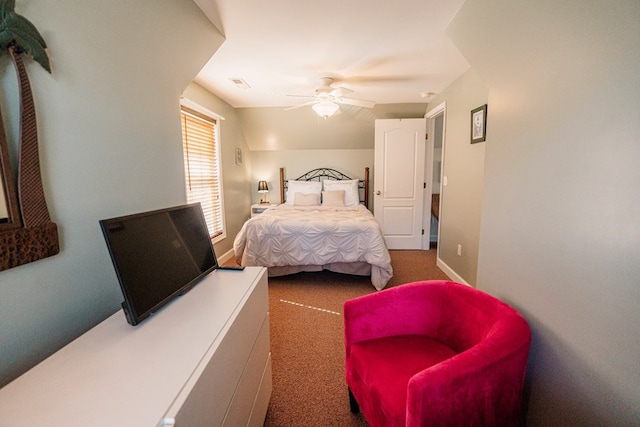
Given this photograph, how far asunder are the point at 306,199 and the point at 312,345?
9.21 feet

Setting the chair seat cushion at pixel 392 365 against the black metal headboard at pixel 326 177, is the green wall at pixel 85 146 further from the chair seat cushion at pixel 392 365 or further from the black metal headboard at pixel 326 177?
the black metal headboard at pixel 326 177

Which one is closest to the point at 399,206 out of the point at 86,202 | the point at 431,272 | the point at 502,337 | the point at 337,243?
the point at 431,272

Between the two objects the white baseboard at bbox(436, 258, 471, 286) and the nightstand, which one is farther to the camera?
the nightstand

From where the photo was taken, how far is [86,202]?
961 millimetres

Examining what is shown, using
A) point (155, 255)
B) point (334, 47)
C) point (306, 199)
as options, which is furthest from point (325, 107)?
point (155, 255)

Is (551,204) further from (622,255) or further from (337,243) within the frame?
(337,243)

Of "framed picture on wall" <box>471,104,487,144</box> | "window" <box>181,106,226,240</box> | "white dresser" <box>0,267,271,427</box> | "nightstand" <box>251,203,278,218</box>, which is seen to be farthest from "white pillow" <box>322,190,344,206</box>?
"white dresser" <box>0,267,271,427</box>

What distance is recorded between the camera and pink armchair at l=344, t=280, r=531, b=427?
0.85 m

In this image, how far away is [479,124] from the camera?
2543 millimetres

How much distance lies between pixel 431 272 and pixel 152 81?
136 inches

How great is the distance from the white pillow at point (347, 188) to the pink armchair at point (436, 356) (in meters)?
3.20

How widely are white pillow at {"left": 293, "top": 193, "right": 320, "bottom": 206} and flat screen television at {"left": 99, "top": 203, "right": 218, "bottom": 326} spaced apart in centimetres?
311

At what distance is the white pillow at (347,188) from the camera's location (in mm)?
4539

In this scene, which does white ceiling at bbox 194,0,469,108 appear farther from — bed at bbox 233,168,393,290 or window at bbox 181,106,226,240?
bed at bbox 233,168,393,290
